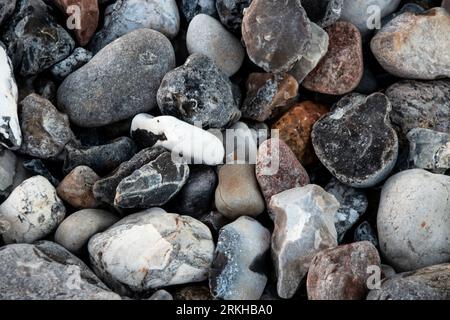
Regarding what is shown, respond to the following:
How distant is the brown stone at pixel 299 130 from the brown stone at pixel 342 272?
520 mm

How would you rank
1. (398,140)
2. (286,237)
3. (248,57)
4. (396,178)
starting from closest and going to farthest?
(286,237)
(396,178)
(398,140)
(248,57)

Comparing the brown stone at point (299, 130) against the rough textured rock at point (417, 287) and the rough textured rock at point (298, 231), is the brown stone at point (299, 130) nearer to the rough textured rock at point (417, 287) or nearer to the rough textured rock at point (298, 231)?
the rough textured rock at point (298, 231)

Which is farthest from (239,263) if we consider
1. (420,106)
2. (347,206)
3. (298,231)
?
(420,106)

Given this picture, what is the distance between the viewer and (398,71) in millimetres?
2406

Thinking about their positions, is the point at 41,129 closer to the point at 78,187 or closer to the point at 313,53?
the point at 78,187

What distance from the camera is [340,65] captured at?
2389 millimetres

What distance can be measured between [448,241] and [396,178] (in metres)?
0.28

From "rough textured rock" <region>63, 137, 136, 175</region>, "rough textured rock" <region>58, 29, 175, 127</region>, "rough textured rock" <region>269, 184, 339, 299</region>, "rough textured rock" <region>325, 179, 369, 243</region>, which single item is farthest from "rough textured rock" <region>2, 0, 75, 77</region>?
"rough textured rock" <region>325, 179, 369, 243</region>

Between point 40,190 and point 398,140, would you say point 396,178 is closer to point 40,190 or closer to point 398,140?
point 398,140

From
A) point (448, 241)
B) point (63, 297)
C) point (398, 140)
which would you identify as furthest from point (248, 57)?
point (63, 297)

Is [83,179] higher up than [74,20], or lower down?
lower down

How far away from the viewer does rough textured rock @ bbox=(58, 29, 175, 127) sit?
2.33 meters

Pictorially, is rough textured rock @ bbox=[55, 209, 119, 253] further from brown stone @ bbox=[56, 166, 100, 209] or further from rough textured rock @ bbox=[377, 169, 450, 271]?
rough textured rock @ bbox=[377, 169, 450, 271]

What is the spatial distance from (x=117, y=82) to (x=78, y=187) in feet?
1.42
